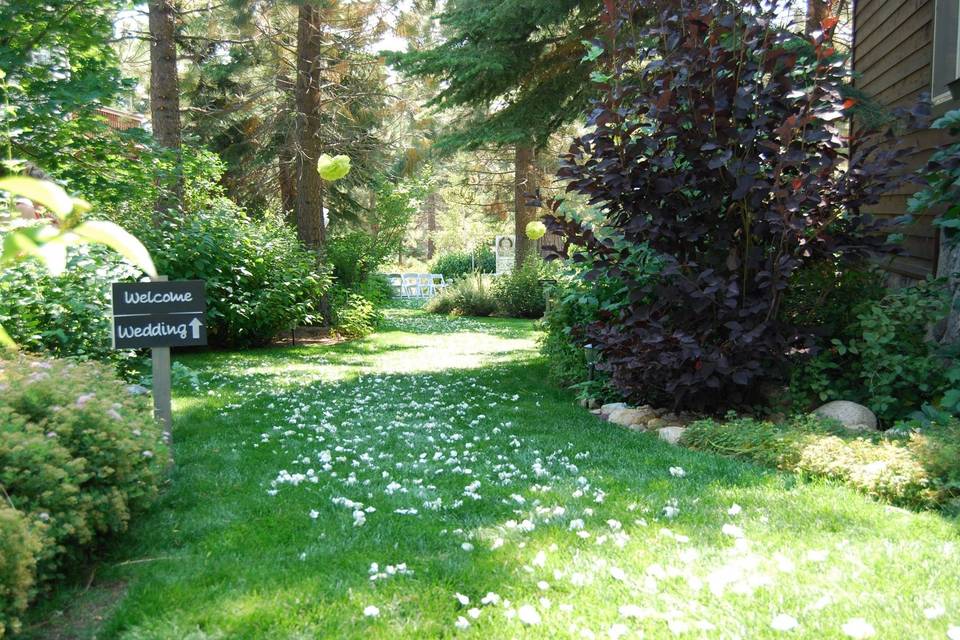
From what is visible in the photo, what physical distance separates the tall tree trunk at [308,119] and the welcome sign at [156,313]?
790 cm

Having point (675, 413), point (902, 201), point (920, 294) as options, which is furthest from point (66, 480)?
point (902, 201)

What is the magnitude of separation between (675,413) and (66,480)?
399 cm

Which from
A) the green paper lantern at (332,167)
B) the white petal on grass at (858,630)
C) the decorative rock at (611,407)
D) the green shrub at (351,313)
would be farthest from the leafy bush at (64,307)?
the green shrub at (351,313)

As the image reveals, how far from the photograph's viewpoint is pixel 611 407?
19.4ft

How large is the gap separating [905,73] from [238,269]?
761 cm

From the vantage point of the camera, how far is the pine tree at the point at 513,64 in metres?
7.97

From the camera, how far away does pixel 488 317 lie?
58.5 ft

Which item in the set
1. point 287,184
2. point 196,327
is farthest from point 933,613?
point 287,184

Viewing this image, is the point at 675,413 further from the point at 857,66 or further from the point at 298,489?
the point at 857,66

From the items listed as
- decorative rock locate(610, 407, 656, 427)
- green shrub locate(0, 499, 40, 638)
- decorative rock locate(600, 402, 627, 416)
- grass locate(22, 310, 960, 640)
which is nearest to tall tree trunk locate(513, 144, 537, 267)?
decorative rock locate(600, 402, 627, 416)

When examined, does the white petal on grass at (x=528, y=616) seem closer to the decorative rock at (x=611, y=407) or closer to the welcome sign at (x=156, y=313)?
the welcome sign at (x=156, y=313)

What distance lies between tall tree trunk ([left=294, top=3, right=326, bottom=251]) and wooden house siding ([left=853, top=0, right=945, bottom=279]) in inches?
Result: 302

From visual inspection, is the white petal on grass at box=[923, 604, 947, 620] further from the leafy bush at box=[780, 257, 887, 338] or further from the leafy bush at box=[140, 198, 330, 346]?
the leafy bush at box=[140, 198, 330, 346]

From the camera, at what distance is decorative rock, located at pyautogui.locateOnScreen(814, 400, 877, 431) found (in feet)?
15.6
